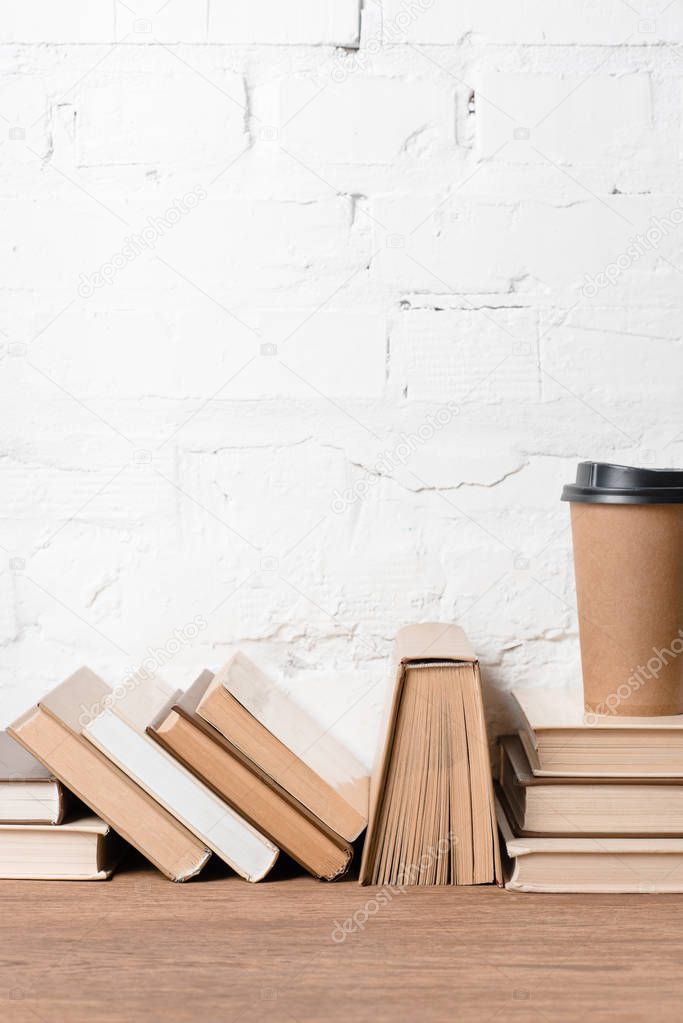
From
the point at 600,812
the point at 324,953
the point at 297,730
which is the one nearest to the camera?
the point at 324,953

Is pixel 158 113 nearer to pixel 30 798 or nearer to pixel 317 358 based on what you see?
pixel 317 358

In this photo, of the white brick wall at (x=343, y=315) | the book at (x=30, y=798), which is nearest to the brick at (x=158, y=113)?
the white brick wall at (x=343, y=315)

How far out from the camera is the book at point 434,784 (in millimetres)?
918

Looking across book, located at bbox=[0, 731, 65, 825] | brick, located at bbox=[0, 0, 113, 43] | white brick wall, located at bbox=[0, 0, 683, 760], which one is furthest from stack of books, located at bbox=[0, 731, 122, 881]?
brick, located at bbox=[0, 0, 113, 43]

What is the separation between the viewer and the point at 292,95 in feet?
3.91

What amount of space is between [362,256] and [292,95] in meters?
0.23

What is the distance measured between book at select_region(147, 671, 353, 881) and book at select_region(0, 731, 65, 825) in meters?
0.13

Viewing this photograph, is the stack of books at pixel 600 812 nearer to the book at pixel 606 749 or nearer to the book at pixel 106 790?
the book at pixel 606 749

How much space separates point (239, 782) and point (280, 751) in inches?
2.0

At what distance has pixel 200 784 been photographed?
3.05 ft

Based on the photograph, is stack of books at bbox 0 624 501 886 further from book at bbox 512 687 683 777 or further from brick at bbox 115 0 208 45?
brick at bbox 115 0 208 45

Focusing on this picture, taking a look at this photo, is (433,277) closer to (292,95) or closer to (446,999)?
(292,95)

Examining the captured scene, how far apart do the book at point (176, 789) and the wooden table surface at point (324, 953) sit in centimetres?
4

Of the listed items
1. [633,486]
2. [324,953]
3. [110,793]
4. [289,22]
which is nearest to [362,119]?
[289,22]
